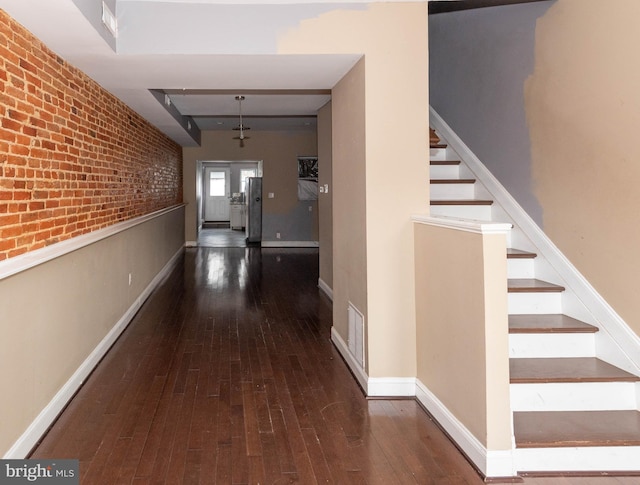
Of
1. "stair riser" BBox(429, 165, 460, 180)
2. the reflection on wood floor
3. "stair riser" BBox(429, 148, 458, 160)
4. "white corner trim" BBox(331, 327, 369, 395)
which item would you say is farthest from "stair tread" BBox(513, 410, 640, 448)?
the reflection on wood floor

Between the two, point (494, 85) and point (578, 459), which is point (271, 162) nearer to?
point (494, 85)

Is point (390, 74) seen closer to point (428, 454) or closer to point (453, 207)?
point (453, 207)

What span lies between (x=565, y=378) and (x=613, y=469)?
0.47 m

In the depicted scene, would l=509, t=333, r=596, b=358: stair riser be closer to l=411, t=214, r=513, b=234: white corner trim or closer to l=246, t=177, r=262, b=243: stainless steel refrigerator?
l=411, t=214, r=513, b=234: white corner trim

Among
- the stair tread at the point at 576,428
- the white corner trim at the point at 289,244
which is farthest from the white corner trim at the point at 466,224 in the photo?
the white corner trim at the point at 289,244

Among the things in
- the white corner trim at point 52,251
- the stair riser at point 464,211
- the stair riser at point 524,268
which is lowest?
the stair riser at point 524,268

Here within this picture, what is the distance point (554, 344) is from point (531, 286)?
485 millimetres

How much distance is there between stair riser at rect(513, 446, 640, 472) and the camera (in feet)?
7.77

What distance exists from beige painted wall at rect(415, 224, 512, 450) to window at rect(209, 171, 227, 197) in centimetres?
1686

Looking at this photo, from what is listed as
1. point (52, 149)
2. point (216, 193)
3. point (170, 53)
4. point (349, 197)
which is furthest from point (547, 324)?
point (216, 193)

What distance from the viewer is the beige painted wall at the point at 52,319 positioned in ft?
8.02

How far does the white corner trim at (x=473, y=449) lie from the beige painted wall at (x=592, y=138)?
1.10 meters

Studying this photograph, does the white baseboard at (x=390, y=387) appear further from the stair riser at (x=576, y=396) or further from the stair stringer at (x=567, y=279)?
the stair stringer at (x=567, y=279)

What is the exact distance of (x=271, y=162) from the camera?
1202cm
